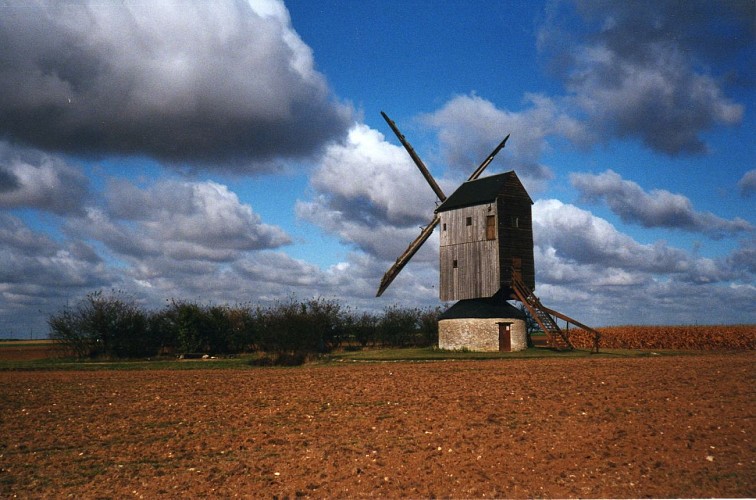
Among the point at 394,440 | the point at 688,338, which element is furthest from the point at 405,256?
the point at 394,440

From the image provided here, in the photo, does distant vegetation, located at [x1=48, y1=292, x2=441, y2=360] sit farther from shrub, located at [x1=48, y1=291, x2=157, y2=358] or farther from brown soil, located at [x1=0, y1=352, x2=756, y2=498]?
brown soil, located at [x1=0, y1=352, x2=756, y2=498]

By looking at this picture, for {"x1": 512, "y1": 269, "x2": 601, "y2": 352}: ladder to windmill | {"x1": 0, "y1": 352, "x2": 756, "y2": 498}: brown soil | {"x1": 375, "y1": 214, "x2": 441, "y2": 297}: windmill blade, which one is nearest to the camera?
{"x1": 0, "y1": 352, "x2": 756, "y2": 498}: brown soil

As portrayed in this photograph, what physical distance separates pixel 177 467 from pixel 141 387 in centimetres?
1200

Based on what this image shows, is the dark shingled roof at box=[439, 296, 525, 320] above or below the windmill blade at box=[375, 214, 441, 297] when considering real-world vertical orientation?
below

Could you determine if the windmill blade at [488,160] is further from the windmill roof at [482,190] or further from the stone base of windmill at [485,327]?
the stone base of windmill at [485,327]

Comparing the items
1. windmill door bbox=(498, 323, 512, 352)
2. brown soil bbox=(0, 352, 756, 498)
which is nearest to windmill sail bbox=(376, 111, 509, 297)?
windmill door bbox=(498, 323, 512, 352)

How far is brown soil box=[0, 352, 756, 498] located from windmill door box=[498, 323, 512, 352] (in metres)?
18.5

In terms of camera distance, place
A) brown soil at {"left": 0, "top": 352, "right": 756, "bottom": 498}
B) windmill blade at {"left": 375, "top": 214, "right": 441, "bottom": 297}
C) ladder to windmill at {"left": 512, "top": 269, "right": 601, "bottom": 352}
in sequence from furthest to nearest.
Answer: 1. windmill blade at {"left": 375, "top": 214, "right": 441, "bottom": 297}
2. ladder to windmill at {"left": 512, "top": 269, "right": 601, "bottom": 352}
3. brown soil at {"left": 0, "top": 352, "right": 756, "bottom": 498}

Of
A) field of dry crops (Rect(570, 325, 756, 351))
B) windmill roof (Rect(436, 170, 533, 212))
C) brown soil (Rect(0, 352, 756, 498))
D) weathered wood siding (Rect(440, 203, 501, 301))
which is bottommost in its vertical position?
brown soil (Rect(0, 352, 756, 498))

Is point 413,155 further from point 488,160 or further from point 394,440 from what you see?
point 394,440

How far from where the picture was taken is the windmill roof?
3866 cm

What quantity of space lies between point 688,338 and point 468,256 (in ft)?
67.6

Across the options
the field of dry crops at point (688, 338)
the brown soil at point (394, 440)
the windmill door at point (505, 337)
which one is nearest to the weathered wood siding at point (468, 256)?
the windmill door at point (505, 337)

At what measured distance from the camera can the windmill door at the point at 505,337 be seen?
1484 inches
